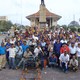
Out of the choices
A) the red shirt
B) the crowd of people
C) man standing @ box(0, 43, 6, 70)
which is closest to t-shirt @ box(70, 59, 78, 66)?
the crowd of people

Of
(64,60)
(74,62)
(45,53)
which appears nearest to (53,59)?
(45,53)

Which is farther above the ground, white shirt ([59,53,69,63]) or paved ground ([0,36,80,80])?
white shirt ([59,53,69,63])

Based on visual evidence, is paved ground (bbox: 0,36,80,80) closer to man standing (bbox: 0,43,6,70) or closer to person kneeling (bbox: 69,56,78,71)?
person kneeling (bbox: 69,56,78,71)

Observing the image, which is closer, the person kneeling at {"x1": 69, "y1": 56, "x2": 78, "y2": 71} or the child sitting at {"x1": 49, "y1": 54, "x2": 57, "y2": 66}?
the person kneeling at {"x1": 69, "y1": 56, "x2": 78, "y2": 71}

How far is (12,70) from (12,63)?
1.37ft

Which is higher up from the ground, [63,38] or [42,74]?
[63,38]

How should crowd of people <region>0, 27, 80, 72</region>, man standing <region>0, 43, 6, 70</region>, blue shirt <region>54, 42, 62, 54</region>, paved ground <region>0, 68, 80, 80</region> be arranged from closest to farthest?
paved ground <region>0, 68, 80, 80</region>, crowd of people <region>0, 27, 80, 72</region>, man standing <region>0, 43, 6, 70</region>, blue shirt <region>54, 42, 62, 54</region>

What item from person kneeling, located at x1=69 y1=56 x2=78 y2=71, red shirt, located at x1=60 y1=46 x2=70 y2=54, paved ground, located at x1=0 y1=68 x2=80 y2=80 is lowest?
paved ground, located at x1=0 y1=68 x2=80 y2=80

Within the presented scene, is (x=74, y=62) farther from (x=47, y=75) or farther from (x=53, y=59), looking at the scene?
(x=47, y=75)

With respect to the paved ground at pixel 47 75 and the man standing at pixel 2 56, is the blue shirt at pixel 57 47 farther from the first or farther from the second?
the man standing at pixel 2 56

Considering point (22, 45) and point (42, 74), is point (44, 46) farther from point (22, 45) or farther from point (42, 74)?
point (42, 74)

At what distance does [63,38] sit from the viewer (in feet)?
51.4

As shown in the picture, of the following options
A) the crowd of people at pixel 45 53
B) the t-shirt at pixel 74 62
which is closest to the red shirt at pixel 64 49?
the crowd of people at pixel 45 53

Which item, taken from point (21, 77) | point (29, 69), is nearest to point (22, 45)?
point (29, 69)
